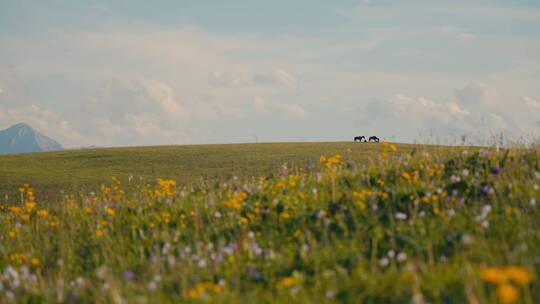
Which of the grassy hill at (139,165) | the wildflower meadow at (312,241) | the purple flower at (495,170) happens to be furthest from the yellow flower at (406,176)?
the grassy hill at (139,165)

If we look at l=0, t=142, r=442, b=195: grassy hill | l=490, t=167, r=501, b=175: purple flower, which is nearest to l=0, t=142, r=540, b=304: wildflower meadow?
l=490, t=167, r=501, b=175: purple flower

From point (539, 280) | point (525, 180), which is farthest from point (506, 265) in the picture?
point (525, 180)

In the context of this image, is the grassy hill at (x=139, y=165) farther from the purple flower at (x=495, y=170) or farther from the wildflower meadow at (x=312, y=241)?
the purple flower at (x=495, y=170)

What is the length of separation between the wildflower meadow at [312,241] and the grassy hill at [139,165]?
41.9 ft

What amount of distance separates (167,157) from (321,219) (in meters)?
29.1

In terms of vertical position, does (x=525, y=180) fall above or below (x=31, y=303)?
above

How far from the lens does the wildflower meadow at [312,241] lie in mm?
5445

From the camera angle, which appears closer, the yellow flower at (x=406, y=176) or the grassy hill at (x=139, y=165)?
the yellow flower at (x=406, y=176)

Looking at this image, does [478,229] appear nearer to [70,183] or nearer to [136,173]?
[70,183]

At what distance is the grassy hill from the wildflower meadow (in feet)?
41.9

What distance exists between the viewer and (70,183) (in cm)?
2581

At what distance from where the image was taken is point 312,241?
7152 mm

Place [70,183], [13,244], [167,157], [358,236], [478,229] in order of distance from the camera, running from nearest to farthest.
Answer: [478,229], [358,236], [13,244], [70,183], [167,157]

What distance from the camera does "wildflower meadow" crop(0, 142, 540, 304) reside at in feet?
17.9
